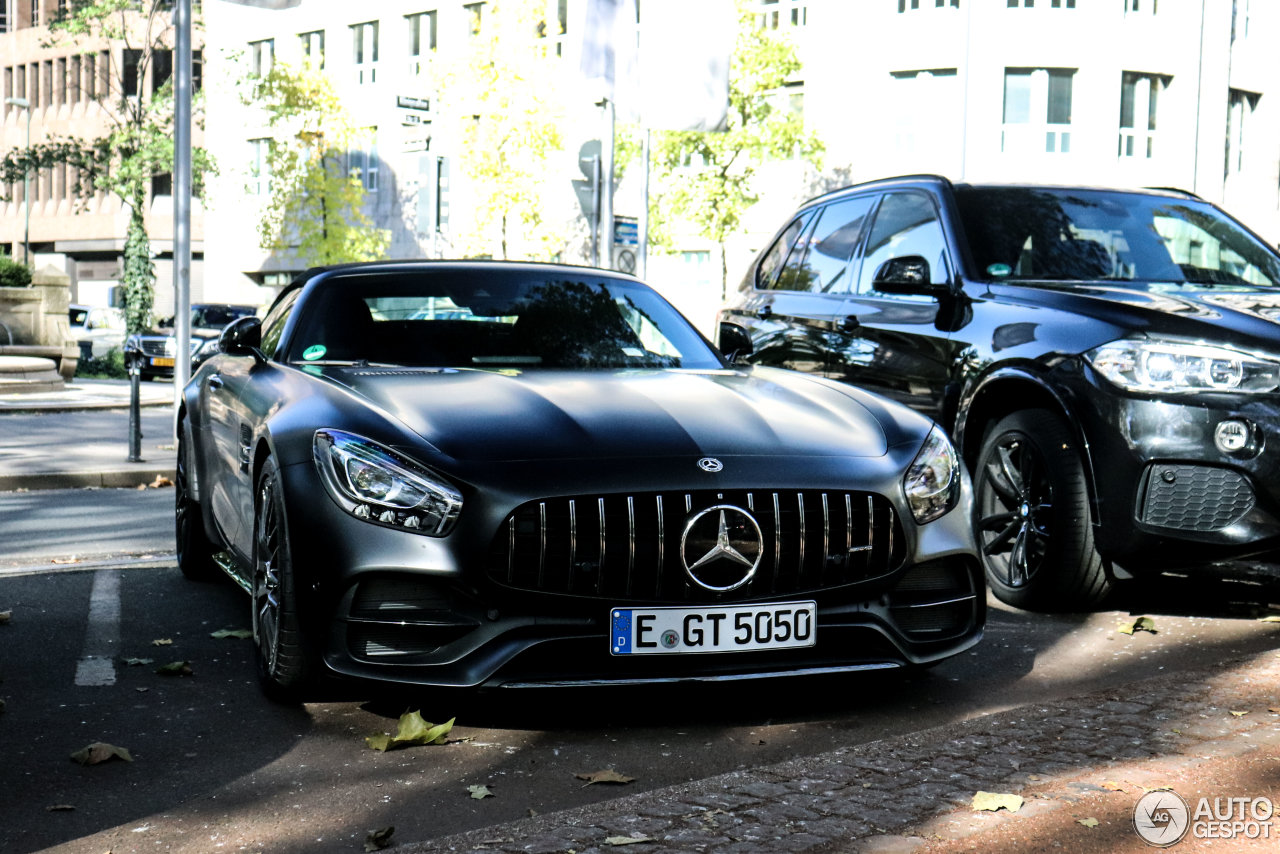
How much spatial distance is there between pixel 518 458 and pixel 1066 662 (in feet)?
7.27

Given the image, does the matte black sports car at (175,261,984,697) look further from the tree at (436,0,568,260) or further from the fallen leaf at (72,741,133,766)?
the tree at (436,0,568,260)

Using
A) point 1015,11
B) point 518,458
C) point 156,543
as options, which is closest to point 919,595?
point 518,458

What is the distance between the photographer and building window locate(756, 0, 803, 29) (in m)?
43.5

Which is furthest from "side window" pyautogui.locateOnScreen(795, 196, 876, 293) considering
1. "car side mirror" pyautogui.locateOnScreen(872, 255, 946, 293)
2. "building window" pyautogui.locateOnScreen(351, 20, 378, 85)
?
"building window" pyautogui.locateOnScreen(351, 20, 378, 85)

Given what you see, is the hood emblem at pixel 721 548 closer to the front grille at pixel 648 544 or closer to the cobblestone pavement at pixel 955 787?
the front grille at pixel 648 544

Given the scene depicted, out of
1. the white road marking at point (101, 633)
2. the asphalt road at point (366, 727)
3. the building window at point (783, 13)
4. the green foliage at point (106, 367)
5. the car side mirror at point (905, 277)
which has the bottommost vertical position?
the green foliage at point (106, 367)

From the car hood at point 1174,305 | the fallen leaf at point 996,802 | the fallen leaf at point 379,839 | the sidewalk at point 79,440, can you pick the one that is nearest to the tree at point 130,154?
the sidewalk at point 79,440

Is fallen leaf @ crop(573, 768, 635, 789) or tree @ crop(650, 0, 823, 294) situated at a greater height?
tree @ crop(650, 0, 823, 294)

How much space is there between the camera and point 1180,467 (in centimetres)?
576

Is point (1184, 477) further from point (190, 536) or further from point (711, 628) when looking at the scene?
point (190, 536)

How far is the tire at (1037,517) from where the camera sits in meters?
6.11

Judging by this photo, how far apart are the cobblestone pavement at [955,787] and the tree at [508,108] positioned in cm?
3763

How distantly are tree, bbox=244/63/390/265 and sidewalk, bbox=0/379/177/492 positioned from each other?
1717cm

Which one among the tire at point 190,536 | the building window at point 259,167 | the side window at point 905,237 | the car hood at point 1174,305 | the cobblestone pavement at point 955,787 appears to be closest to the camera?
the cobblestone pavement at point 955,787
